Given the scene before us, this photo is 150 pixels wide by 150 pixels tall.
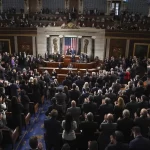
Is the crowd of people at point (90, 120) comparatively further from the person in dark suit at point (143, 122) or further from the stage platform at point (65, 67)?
the stage platform at point (65, 67)

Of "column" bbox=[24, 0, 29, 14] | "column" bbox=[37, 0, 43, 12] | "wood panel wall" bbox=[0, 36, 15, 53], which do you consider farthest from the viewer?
"column" bbox=[37, 0, 43, 12]

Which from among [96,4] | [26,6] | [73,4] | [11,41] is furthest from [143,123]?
[26,6]

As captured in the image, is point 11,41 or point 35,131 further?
point 11,41

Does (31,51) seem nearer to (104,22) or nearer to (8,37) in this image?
(8,37)

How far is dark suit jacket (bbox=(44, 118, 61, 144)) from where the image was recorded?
18.8ft

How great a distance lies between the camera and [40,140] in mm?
7887

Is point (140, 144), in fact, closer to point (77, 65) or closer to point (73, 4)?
point (77, 65)

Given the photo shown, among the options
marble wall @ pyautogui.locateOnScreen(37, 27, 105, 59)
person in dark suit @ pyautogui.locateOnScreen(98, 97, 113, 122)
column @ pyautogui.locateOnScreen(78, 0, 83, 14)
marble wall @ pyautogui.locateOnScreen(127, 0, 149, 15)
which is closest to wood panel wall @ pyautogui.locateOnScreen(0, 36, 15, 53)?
marble wall @ pyautogui.locateOnScreen(37, 27, 105, 59)

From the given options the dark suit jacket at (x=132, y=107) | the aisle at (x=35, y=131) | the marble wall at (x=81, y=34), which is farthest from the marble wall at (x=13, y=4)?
the dark suit jacket at (x=132, y=107)

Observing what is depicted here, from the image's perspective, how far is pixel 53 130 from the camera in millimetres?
5852

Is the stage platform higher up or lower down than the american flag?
lower down

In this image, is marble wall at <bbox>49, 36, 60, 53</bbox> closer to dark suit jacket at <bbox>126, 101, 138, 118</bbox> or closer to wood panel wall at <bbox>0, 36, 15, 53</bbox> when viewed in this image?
wood panel wall at <bbox>0, 36, 15, 53</bbox>

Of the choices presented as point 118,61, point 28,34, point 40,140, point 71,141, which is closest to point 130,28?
point 118,61

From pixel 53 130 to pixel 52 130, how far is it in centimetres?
3
